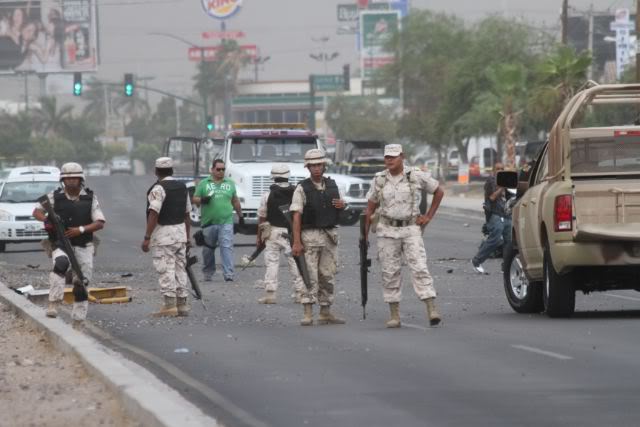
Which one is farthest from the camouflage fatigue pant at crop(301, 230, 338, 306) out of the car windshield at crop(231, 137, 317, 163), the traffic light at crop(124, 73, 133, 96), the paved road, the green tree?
the green tree

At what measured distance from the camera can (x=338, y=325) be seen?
1703cm

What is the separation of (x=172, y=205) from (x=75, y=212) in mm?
1803

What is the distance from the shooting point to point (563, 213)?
16.3 meters

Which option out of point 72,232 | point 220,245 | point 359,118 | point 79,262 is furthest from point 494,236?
point 359,118

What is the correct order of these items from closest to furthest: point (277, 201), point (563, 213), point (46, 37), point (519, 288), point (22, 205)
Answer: point (563, 213), point (519, 288), point (277, 201), point (22, 205), point (46, 37)

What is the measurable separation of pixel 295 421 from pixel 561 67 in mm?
50782

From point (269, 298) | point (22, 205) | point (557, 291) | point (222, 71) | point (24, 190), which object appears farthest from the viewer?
point (222, 71)

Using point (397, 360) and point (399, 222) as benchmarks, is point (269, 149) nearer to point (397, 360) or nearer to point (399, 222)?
point (399, 222)

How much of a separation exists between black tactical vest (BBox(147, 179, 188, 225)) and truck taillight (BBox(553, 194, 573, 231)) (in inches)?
170

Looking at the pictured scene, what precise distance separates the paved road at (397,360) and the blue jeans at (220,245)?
2.18 metres

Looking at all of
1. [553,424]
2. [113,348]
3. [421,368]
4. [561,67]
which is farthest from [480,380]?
[561,67]

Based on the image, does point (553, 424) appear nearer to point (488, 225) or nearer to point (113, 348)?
point (113, 348)

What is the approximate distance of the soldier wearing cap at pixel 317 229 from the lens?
16.9 m

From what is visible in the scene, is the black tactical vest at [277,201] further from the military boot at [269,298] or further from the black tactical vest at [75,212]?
the black tactical vest at [75,212]
